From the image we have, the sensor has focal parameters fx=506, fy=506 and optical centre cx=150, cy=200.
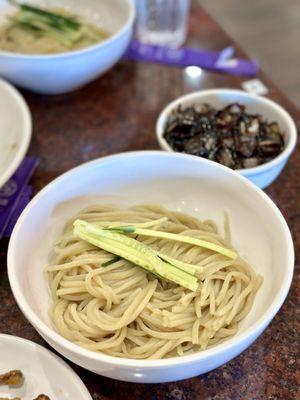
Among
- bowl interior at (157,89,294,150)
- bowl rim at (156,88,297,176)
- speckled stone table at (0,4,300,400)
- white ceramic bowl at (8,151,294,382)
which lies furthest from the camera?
bowl interior at (157,89,294,150)

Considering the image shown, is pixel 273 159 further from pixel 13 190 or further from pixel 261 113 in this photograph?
pixel 13 190

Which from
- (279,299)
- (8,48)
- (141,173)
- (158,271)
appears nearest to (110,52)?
(8,48)

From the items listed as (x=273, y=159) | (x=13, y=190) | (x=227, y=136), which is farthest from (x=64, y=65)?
(x=273, y=159)

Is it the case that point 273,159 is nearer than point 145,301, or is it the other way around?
point 145,301

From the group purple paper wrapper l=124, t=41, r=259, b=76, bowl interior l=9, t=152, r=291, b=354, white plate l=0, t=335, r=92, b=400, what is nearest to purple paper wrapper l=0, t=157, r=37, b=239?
bowl interior l=9, t=152, r=291, b=354

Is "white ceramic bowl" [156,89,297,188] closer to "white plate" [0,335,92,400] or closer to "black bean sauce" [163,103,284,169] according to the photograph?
"black bean sauce" [163,103,284,169]

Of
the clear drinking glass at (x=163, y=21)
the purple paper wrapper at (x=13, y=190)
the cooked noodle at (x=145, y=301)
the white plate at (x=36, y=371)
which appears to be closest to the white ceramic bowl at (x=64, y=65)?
the clear drinking glass at (x=163, y=21)

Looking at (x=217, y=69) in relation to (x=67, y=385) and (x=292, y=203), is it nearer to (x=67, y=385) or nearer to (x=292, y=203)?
(x=292, y=203)
